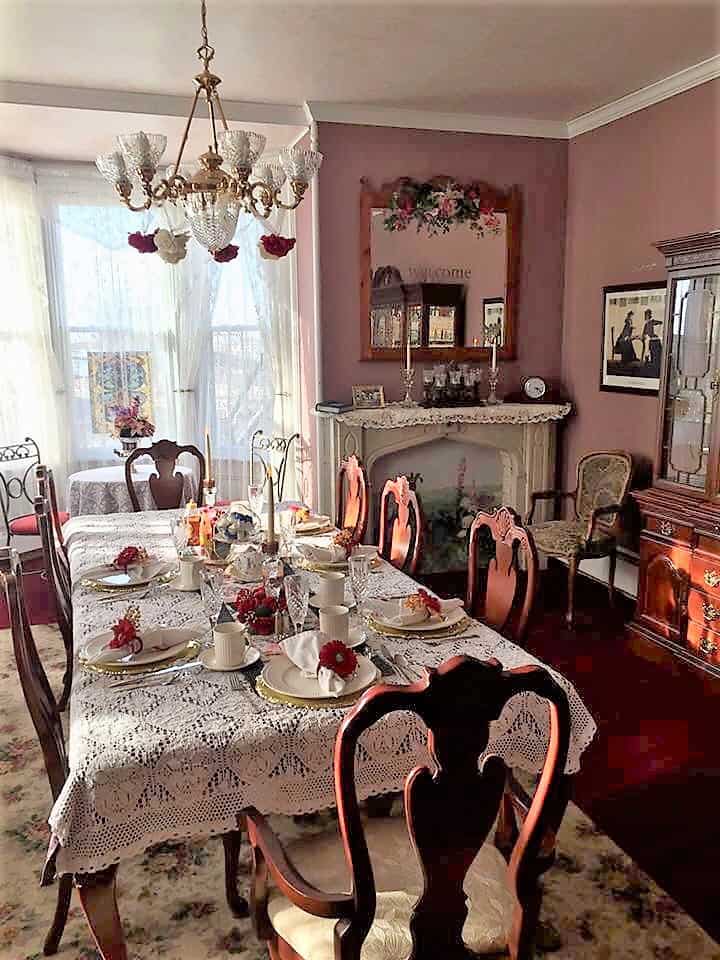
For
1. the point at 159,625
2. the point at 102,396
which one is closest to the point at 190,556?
the point at 159,625

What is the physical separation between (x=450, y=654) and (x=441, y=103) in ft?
11.5

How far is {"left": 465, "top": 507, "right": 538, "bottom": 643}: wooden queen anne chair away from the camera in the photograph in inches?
81.0

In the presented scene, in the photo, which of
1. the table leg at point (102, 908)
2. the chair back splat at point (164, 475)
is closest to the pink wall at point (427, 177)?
the chair back splat at point (164, 475)

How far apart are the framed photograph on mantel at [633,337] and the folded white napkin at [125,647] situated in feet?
9.80

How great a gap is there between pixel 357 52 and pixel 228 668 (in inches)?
116

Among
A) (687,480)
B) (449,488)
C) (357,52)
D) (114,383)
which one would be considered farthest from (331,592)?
(114,383)

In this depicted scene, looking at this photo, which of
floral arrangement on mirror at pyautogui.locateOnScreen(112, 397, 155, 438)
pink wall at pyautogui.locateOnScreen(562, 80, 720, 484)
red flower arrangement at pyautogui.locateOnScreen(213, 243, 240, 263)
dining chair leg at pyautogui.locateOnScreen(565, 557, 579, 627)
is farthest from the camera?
floral arrangement on mirror at pyautogui.locateOnScreen(112, 397, 155, 438)

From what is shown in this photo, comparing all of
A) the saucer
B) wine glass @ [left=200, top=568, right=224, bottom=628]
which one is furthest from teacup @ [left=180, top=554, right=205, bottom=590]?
the saucer

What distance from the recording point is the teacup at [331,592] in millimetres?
2279

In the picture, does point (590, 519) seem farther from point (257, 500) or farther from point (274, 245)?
point (274, 245)

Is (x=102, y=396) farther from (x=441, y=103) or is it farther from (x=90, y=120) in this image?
(x=441, y=103)

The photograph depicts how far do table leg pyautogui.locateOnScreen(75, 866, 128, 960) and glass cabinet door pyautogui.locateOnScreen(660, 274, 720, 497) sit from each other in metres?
2.77

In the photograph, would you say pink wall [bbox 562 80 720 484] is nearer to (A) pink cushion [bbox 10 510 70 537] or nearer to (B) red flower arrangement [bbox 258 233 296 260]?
(B) red flower arrangement [bbox 258 233 296 260]

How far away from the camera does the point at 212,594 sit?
2055mm
